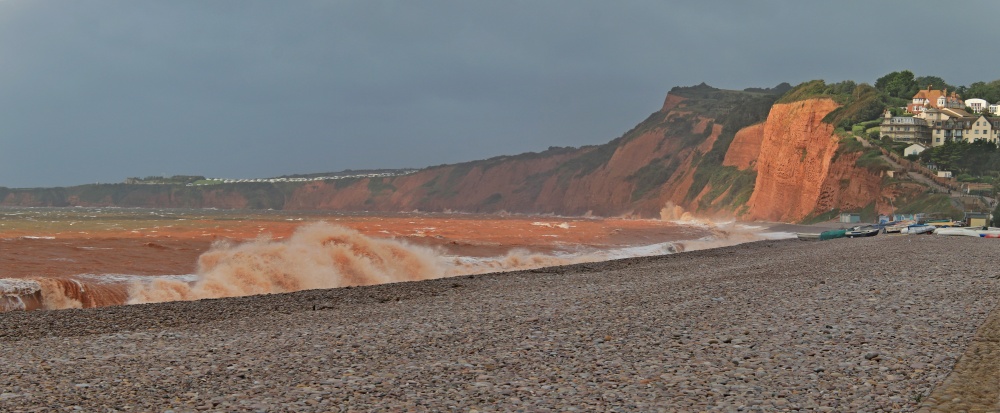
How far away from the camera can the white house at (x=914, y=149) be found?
8926 centimetres

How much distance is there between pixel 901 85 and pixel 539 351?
13510cm

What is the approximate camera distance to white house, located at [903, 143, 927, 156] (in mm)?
89256

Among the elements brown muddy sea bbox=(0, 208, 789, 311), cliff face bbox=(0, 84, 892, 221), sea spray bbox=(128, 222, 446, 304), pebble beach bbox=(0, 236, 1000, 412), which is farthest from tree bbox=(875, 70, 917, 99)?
pebble beach bbox=(0, 236, 1000, 412)

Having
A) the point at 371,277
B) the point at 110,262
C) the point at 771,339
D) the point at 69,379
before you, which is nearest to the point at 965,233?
the point at 371,277

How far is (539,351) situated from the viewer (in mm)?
10109

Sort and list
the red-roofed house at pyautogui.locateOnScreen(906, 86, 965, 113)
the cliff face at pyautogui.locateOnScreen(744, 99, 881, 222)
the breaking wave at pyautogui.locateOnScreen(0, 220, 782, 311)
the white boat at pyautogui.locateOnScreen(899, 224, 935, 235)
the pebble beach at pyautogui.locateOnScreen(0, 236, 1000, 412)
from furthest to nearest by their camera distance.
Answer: the red-roofed house at pyautogui.locateOnScreen(906, 86, 965, 113) → the cliff face at pyautogui.locateOnScreen(744, 99, 881, 222) → the white boat at pyautogui.locateOnScreen(899, 224, 935, 235) → the breaking wave at pyautogui.locateOnScreen(0, 220, 782, 311) → the pebble beach at pyautogui.locateOnScreen(0, 236, 1000, 412)

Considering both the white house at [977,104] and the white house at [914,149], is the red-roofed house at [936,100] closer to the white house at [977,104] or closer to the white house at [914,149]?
the white house at [977,104]

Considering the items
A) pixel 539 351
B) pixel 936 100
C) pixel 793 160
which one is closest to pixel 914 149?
pixel 793 160

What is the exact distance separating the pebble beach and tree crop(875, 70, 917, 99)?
121097mm

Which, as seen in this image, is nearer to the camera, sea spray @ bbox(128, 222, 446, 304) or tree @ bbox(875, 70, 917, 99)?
sea spray @ bbox(128, 222, 446, 304)

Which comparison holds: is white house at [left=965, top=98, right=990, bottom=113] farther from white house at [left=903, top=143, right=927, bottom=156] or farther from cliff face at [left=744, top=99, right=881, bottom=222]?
cliff face at [left=744, top=99, right=881, bottom=222]

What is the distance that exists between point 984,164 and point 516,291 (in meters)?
88.0

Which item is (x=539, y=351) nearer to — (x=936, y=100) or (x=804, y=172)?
(x=804, y=172)

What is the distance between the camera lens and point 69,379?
920 cm
